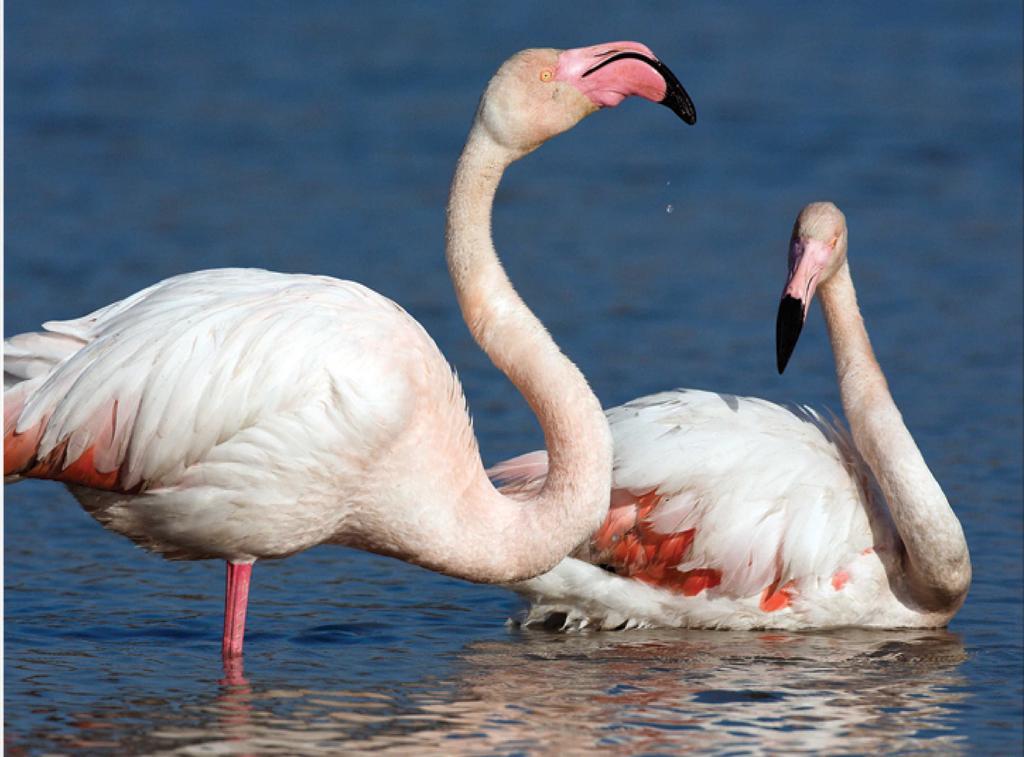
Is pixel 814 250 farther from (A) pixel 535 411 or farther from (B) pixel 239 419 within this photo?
(B) pixel 239 419

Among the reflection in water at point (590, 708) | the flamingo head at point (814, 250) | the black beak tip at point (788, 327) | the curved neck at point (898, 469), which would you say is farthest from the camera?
the flamingo head at point (814, 250)

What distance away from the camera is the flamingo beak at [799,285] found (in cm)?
668

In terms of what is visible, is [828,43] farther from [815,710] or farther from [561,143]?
[815,710]

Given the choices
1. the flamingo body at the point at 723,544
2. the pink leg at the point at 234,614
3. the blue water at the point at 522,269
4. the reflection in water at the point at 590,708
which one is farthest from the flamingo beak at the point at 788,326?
the pink leg at the point at 234,614

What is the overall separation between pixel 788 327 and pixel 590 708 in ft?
5.78

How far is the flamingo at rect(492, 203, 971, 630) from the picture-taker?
22.5ft

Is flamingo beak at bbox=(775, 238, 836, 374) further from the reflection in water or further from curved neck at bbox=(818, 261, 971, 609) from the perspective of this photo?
the reflection in water

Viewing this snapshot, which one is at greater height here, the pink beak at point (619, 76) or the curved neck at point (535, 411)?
the pink beak at point (619, 76)

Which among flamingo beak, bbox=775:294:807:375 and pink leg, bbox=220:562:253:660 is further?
flamingo beak, bbox=775:294:807:375

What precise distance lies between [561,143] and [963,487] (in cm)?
729

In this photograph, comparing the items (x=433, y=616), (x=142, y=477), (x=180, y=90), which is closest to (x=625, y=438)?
(x=433, y=616)

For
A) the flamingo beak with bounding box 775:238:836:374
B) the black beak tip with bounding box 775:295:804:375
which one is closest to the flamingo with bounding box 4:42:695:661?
the black beak tip with bounding box 775:295:804:375

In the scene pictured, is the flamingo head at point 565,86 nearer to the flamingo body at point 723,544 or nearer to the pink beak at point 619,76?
the pink beak at point 619,76

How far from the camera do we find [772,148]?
14.2 meters
